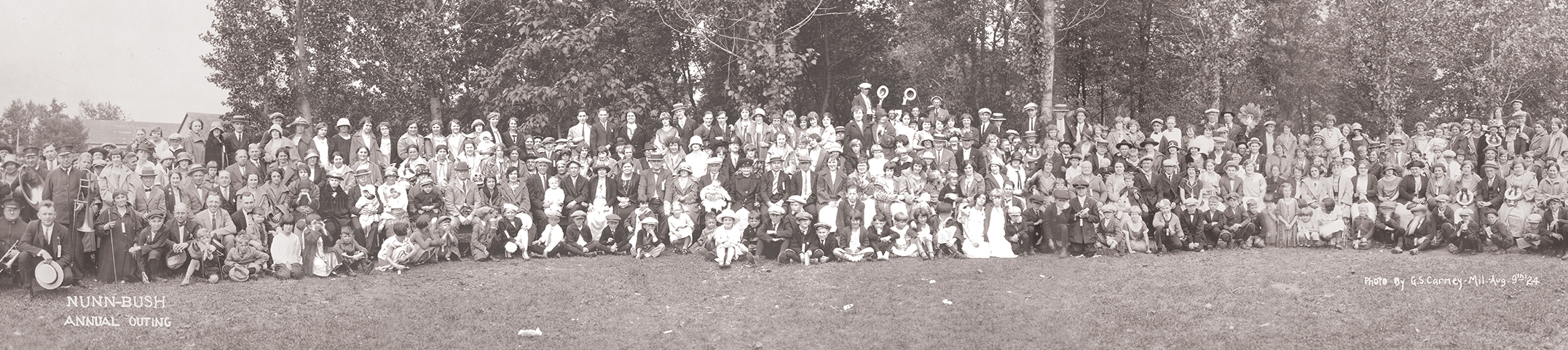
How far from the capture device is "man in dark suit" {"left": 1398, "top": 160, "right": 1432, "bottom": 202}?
13953 mm

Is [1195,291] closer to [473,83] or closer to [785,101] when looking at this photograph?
[785,101]

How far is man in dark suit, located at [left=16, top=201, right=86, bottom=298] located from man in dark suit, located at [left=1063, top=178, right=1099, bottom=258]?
11.1 m

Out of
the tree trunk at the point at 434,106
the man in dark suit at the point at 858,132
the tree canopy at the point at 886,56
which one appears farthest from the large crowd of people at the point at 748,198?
the tree trunk at the point at 434,106

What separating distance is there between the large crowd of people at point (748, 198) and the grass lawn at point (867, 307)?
1.51ft

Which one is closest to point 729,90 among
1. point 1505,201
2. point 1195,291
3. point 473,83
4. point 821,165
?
point 821,165

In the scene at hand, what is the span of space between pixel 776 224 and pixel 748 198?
35.4 inches

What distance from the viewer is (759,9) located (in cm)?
1964

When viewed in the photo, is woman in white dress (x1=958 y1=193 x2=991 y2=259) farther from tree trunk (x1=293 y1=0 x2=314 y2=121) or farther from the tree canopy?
tree trunk (x1=293 y1=0 x2=314 y2=121)

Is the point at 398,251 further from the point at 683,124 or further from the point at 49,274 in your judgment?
the point at 683,124

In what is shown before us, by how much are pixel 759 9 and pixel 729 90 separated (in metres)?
1.59

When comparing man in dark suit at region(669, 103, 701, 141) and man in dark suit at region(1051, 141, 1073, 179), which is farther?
man in dark suit at region(669, 103, 701, 141)

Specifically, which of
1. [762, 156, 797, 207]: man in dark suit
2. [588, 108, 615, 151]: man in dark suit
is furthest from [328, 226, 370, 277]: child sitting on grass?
[762, 156, 797, 207]: man in dark suit

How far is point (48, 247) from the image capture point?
10.6 m

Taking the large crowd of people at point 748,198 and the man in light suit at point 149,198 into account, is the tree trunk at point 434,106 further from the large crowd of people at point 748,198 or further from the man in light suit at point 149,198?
the man in light suit at point 149,198
